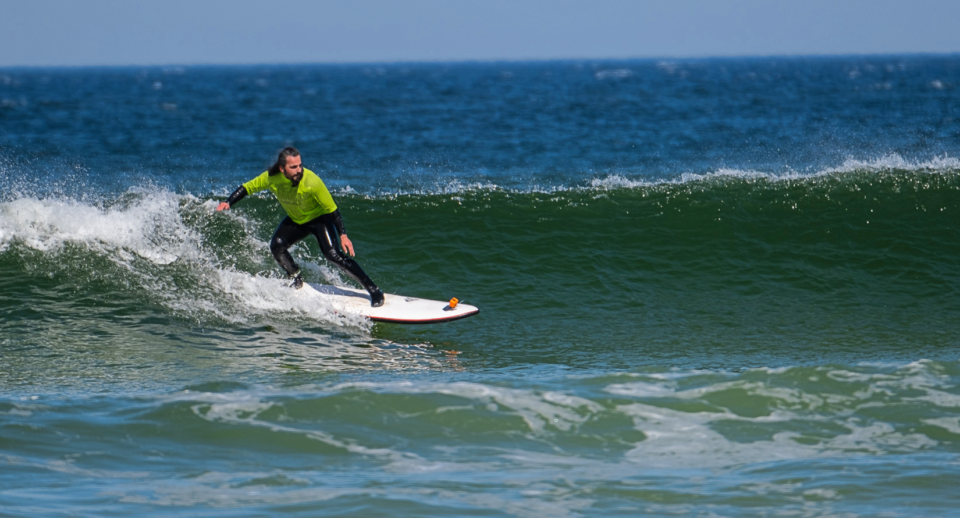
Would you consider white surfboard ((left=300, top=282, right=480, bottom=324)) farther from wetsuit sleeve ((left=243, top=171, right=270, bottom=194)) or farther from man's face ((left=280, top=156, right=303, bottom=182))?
man's face ((left=280, top=156, right=303, bottom=182))

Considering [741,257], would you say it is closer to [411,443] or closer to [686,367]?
[686,367]

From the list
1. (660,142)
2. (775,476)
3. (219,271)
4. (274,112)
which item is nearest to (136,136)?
(274,112)

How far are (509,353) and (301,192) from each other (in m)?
2.47

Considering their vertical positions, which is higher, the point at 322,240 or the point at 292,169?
the point at 292,169

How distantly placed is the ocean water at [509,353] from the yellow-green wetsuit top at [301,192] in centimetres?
116

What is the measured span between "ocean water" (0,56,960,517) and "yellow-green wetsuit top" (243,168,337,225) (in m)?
1.16

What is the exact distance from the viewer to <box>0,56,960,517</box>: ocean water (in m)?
5.25

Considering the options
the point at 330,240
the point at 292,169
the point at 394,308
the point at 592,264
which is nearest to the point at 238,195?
the point at 292,169

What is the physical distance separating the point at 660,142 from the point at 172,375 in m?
20.1

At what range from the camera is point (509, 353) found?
827 centimetres

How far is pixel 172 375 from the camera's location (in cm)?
734

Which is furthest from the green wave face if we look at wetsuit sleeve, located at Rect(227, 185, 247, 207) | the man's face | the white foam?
the man's face

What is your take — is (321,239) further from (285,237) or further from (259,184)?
(259,184)

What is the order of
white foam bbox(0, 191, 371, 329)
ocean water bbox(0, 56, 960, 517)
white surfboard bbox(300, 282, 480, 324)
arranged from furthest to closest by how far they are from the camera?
1. white foam bbox(0, 191, 371, 329)
2. white surfboard bbox(300, 282, 480, 324)
3. ocean water bbox(0, 56, 960, 517)
